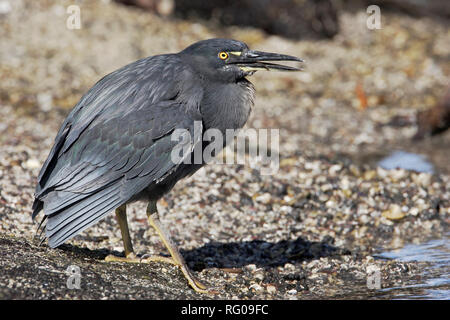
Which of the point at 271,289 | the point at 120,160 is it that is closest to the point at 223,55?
the point at 120,160

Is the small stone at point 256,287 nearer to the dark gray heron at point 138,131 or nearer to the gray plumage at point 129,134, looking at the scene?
the dark gray heron at point 138,131

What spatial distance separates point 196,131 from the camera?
5551mm

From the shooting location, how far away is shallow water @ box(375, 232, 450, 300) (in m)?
5.47

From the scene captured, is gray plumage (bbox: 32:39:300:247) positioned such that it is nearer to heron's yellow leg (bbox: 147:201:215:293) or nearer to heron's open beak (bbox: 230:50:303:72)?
heron's open beak (bbox: 230:50:303:72)

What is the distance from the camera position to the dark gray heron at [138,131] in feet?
18.0

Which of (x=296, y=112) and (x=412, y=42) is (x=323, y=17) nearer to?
(x=412, y=42)

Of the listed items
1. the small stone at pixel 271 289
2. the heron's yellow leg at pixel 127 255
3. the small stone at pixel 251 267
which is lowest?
the small stone at pixel 271 289

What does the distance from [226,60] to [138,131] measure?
41.3 inches

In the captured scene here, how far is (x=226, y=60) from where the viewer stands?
6.00m

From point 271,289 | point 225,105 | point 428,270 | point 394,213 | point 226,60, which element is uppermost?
point 226,60

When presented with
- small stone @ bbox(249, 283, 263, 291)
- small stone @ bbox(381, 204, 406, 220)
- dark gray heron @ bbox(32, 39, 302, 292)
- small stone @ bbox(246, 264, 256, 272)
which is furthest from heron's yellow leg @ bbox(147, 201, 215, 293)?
small stone @ bbox(381, 204, 406, 220)

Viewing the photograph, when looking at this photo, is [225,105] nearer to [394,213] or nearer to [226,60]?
[226,60]

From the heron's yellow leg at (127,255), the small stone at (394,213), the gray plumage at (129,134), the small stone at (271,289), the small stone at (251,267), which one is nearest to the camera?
the gray plumage at (129,134)

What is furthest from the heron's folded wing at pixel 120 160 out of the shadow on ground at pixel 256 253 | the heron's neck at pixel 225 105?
the shadow on ground at pixel 256 253
